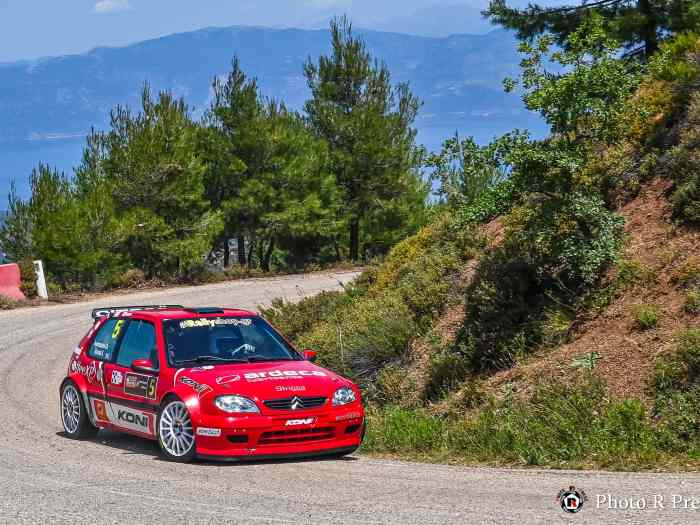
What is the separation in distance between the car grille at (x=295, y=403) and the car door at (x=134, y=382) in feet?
4.61

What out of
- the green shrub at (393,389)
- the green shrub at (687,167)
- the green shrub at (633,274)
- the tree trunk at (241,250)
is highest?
the green shrub at (687,167)

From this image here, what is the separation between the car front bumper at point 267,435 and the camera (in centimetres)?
892

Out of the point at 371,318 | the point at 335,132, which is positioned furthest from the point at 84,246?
the point at 371,318

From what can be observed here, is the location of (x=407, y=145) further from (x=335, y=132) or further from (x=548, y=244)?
(x=548, y=244)

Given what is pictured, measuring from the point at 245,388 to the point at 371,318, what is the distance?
6.96 metres

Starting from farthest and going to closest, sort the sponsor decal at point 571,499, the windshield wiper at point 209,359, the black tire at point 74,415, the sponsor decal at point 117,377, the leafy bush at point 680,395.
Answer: the black tire at point 74,415
the sponsor decal at point 117,377
the windshield wiper at point 209,359
the leafy bush at point 680,395
the sponsor decal at point 571,499

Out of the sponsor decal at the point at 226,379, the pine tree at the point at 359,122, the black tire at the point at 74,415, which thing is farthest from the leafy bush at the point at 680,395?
the pine tree at the point at 359,122

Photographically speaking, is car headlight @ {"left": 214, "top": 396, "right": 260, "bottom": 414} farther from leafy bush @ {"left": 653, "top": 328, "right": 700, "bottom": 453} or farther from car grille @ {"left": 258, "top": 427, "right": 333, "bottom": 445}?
leafy bush @ {"left": 653, "top": 328, "right": 700, "bottom": 453}

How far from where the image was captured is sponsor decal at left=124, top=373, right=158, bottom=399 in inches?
388

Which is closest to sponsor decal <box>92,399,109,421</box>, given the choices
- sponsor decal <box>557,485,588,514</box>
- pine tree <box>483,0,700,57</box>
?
sponsor decal <box>557,485,588,514</box>

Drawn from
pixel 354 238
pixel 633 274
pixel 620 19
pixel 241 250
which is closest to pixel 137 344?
pixel 633 274

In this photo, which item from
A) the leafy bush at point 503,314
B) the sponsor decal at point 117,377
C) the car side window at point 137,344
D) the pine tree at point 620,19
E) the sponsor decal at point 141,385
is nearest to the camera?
the sponsor decal at point 141,385

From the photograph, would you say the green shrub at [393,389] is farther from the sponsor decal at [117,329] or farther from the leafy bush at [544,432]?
the sponsor decal at [117,329]

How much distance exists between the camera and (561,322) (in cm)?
1226
